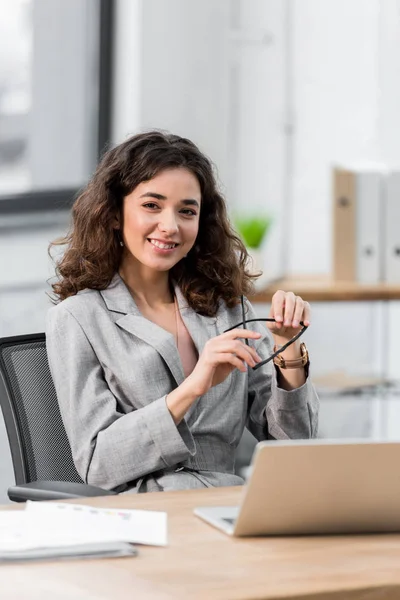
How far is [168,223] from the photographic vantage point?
2.02m

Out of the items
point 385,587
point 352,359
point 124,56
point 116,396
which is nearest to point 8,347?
point 116,396

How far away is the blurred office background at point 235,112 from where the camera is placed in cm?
Result: 363

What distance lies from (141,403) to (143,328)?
0.48 ft

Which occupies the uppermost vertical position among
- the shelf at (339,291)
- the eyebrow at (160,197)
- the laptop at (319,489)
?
the eyebrow at (160,197)

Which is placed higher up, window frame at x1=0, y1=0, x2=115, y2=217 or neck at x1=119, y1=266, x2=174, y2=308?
window frame at x1=0, y1=0, x2=115, y2=217

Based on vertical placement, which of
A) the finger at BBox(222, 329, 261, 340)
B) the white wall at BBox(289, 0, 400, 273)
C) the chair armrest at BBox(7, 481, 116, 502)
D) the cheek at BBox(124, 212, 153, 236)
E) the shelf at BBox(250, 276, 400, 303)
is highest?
the white wall at BBox(289, 0, 400, 273)

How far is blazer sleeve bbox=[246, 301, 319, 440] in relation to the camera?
2.01 metres

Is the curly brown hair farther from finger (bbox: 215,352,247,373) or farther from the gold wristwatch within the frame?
finger (bbox: 215,352,247,373)

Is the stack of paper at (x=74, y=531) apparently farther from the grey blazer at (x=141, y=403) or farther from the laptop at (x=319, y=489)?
the grey blazer at (x=141, y=403)

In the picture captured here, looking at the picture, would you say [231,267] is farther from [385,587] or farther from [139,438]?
[385,587]

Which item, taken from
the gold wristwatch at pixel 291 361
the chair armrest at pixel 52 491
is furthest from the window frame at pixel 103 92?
the chair armrest at pixel 52 491

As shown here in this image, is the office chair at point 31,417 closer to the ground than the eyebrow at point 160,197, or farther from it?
closer to the ground

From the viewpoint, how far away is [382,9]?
421 cm

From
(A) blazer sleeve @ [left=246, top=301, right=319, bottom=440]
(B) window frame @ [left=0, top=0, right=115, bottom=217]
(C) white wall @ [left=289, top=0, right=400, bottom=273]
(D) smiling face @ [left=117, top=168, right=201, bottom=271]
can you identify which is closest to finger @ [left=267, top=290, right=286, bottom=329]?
(A) blazer sleeve @ [left=246, top=301, right=319, bottom=440]
